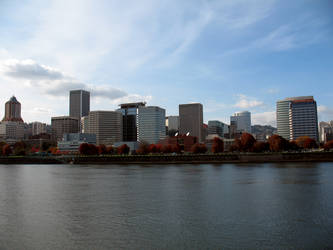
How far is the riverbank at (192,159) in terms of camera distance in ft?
406

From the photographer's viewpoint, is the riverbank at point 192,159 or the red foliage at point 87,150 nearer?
the riverbank at point 192,159

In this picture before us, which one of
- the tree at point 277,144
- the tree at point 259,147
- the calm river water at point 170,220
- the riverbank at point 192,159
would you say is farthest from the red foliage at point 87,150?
the calm river water at point 170,220

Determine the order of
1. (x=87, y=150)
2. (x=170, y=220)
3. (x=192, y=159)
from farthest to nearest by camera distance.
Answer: (x=87, y=150) < (x=192, y=159) < (x=170, y=220)

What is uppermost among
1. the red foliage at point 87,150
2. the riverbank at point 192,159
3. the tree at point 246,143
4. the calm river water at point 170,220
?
the tree at point 246,143

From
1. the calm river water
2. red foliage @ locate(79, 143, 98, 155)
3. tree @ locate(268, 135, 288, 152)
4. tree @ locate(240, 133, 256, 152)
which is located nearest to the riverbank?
red foliage @ locate(79, 143, 98, 155)

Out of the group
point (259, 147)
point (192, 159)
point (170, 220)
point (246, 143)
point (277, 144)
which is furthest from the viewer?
point (246, 143)

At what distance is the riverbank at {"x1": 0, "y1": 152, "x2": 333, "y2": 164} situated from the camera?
124 m

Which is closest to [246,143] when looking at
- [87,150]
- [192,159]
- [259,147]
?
[259,147]

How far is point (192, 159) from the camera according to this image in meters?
143

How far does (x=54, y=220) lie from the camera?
1043 inches

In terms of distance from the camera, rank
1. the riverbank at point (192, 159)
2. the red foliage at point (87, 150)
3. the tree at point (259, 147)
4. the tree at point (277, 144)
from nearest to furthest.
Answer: the riverbank at point (192, 159), the tree at point (277, 144), the tree at point (259, 147), the red foliage at point (87, 150)

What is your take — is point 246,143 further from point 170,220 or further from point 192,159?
point 170,220

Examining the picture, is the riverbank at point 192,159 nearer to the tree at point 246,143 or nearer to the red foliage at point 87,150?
the red foliage at point 87,150

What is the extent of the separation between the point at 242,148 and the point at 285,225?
13211 centimetres
